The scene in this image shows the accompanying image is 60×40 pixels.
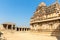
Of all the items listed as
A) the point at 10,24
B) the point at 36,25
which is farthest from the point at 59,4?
the point at 10,24

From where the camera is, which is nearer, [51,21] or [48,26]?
[51,21]

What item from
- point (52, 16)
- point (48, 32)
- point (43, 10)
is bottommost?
point (48, 32)

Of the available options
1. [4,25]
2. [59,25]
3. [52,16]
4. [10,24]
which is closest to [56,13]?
[52,16]

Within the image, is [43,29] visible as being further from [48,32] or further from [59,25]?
[59,25]

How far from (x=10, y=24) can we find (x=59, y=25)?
75.8 feet

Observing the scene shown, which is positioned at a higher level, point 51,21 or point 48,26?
point 51,21

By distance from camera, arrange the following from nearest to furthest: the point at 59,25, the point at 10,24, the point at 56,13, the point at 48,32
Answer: the point at 59,25 → the point at 56,13 → the point at 48,32 → the point at 10,24

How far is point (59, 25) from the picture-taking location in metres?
18.8

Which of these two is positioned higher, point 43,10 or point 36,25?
point 43,10

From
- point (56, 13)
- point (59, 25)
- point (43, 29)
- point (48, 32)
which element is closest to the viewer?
point (59, 25)

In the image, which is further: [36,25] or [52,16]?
[36,25]

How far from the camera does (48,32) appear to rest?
21.6 metres

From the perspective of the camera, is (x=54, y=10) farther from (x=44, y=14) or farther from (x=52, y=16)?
(x=44, y=14)

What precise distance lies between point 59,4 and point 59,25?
5060 mm
